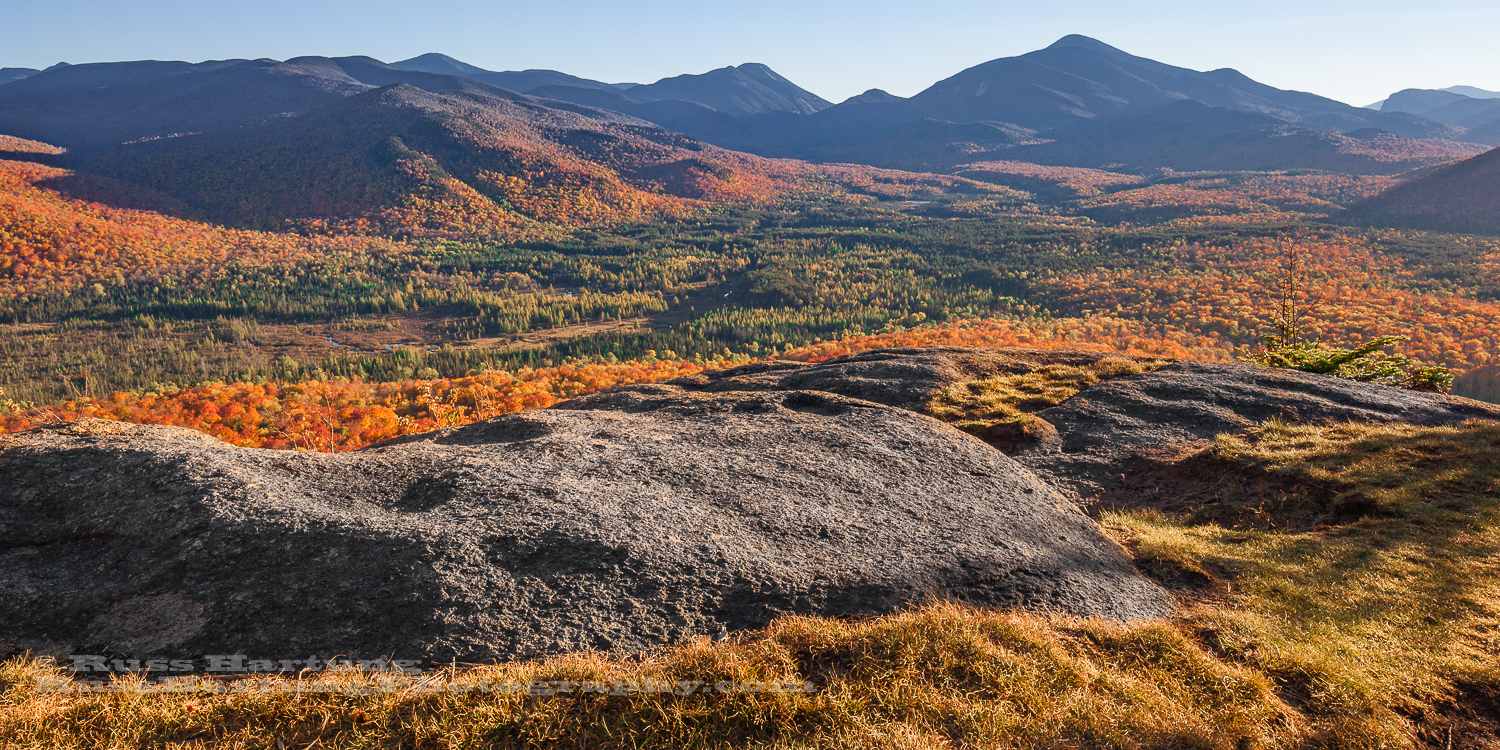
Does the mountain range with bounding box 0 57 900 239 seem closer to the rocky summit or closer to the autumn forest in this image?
the autumn forest

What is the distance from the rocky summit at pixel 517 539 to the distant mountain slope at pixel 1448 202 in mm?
156253

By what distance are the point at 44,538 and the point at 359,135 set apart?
19445 cm

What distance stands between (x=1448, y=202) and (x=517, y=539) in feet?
592

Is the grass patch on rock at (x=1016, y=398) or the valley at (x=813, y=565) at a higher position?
the valley at (x=813, y=565)

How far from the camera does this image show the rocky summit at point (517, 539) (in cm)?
624

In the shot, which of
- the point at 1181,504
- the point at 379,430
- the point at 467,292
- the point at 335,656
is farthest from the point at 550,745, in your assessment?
the point at 467,292

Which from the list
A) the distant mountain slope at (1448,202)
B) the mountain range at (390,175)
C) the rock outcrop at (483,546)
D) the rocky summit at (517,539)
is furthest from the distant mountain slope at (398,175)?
the rock outcrop at (483,546)

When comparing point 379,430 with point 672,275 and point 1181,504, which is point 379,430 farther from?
point 672,275

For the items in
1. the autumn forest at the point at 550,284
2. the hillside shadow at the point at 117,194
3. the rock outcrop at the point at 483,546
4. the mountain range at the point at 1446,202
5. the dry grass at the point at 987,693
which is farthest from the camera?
the hillside shadow at the point at 117,194

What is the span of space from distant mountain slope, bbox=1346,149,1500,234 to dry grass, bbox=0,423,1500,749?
156 m

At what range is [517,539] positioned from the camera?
7566mm

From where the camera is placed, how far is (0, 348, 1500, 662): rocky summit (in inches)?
246

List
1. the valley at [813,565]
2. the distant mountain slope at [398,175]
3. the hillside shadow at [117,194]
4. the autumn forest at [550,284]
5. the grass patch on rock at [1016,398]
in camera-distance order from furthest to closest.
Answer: the distant mountain slope at [398,175], the hillside shadow at [117,194], the autumn forest at [550,284], the grass patch on rock at [1016,398], the valley at [813,565]

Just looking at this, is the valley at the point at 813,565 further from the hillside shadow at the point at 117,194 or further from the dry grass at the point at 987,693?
the hillside shadow at the point at 117,194
